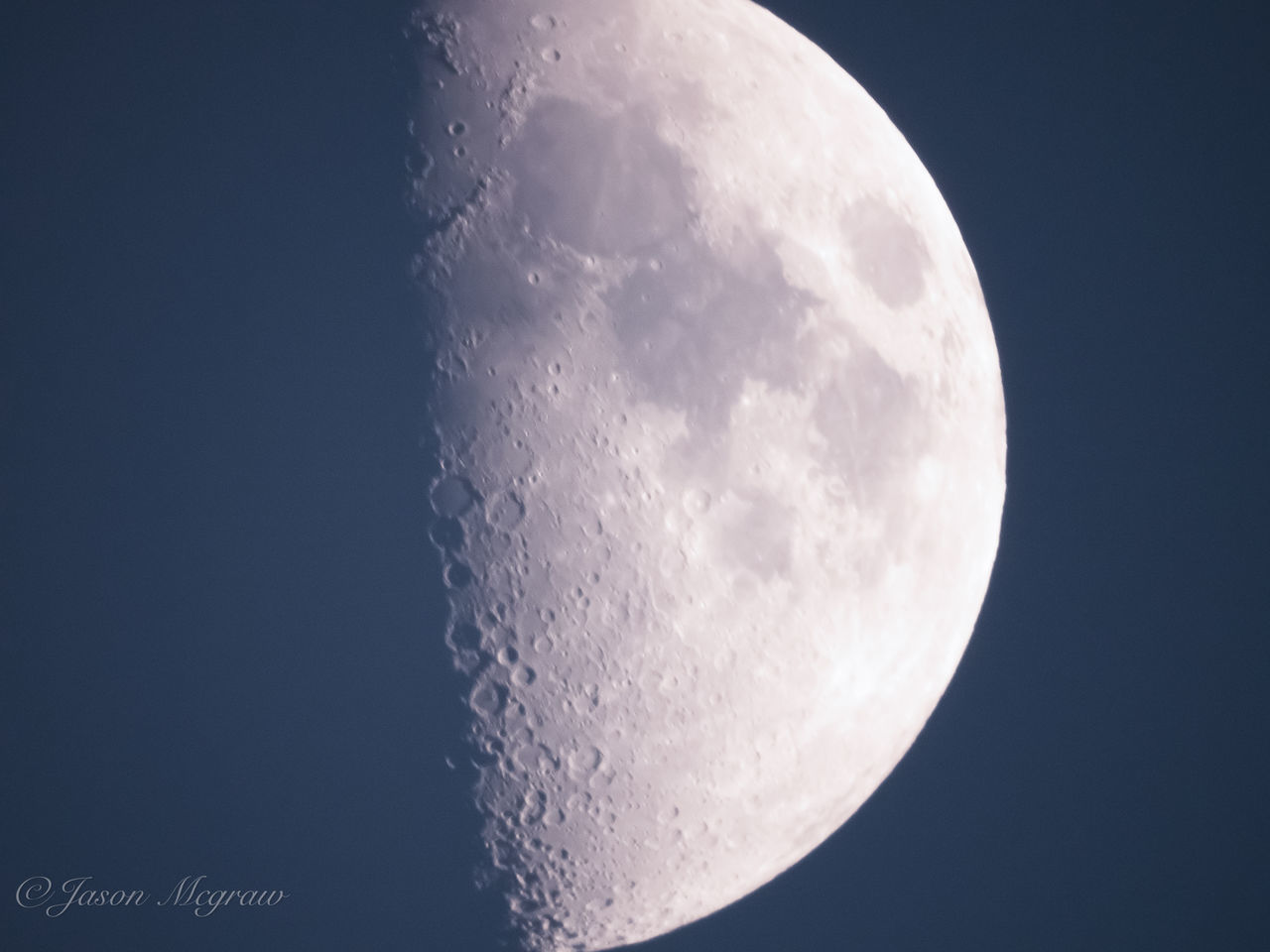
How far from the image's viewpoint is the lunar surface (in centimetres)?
297

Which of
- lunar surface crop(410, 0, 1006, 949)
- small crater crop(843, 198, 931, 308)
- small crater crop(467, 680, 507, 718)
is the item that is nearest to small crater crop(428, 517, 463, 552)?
lunar surface crop(410, 0, 1006, 949)

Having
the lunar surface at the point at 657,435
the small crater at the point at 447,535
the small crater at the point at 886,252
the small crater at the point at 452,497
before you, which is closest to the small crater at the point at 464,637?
the lunar surface at the point at 657,435

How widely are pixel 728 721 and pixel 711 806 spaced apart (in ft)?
1.31

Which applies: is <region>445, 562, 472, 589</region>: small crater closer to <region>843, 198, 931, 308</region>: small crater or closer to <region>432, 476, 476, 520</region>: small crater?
<region>432, 476, 476, 520</region>: small crater

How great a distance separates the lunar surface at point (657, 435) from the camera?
297cm

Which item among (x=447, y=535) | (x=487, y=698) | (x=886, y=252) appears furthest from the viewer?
(x=886, y=252)

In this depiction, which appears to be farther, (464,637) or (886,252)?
(886,252)

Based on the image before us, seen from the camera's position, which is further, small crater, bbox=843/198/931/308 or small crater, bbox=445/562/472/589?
small crater, bbox=843/198/931/308

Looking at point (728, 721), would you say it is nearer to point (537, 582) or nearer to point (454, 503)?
point (537, 582)

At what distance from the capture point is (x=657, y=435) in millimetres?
3035

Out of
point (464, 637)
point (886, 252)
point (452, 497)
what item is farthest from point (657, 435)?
point (886, 252)

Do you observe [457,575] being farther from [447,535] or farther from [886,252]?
[886,252]

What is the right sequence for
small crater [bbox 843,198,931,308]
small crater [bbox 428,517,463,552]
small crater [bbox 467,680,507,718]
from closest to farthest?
small crater [bbox 428,517,463,552], small crater [bbox 467,680,507,718], small crater [bbox 843,198,931,308]

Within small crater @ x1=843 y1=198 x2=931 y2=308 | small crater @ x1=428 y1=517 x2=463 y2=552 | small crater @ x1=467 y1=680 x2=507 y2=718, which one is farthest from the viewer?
small crater @ x1=843 y1=198 x2=931 y2=308
